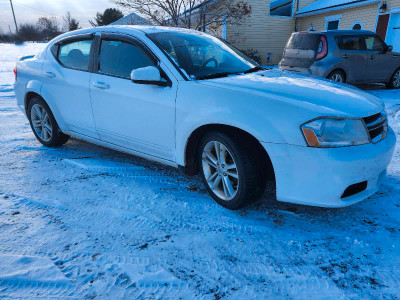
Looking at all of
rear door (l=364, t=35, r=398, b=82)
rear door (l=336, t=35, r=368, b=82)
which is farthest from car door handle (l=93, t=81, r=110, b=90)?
rear door (l=364, t=35, r=398, b=82)

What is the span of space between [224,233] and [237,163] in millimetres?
583

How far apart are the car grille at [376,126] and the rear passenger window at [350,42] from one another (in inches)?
266

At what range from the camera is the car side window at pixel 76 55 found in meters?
3.89

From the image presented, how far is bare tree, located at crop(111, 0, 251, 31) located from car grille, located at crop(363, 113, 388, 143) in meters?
14.2

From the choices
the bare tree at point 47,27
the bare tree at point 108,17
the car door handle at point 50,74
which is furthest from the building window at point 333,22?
the bare tree at point 47,27

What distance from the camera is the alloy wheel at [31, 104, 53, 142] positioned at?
456cm

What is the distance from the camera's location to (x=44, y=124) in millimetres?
4609

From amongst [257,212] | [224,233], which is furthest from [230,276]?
[257,212]

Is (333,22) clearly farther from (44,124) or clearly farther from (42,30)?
(42,30)

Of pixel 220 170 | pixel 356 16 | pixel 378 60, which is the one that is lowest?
pixel 220 170

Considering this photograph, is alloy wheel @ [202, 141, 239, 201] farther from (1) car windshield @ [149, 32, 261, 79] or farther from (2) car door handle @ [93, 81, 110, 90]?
(2) car door handle @ [93, 81, 110, 90]

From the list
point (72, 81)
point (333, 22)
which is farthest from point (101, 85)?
point (333, 22)

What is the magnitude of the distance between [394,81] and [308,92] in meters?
8.99

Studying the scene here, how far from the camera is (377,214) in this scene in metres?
2.86
